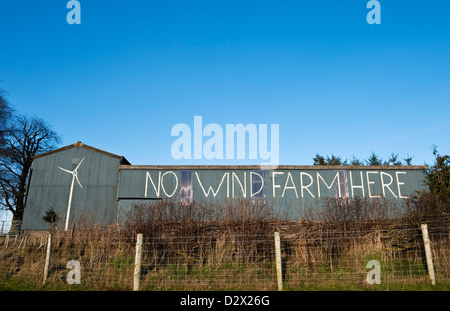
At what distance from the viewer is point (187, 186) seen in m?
21.2

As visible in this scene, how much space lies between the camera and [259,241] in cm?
983

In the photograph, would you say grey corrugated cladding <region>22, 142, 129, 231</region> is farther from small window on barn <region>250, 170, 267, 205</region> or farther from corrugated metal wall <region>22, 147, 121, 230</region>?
small window on barn <region>250, 170, 267, 205</region>

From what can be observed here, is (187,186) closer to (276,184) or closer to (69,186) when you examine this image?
(276,184)

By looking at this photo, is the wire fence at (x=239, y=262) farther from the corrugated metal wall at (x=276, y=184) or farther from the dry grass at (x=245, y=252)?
the corrugated metal wall at (x=276, y=184)

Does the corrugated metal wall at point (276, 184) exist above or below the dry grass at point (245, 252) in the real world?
above

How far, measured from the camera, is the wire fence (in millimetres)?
8898

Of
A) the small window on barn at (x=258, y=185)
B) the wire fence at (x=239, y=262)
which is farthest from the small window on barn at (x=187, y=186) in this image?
the wire fence at (x=239, y=262)

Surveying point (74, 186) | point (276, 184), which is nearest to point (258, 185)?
point (276, 184)

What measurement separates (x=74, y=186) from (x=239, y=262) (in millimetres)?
16108

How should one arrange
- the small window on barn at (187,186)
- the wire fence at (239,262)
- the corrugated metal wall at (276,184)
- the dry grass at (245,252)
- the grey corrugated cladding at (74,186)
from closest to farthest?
the wire fence at (239,262)
the dry grass at (245,252)
the corrugated metal wall at (276,184)
the small window on barn at (187,186)
the grey corrugated cladding at (74,186)

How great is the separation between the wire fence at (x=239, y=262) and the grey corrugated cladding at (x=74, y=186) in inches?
395

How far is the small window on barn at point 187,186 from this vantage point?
20.9m

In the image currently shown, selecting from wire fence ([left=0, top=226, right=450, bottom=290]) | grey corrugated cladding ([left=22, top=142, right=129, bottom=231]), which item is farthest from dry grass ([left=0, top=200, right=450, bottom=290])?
grey corrugated cladding ([left=22, top=142, right=129, bottom=231])
